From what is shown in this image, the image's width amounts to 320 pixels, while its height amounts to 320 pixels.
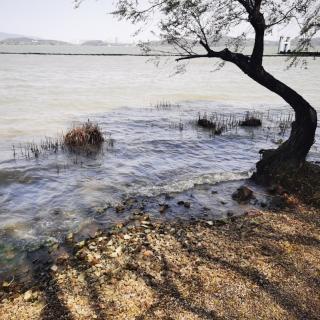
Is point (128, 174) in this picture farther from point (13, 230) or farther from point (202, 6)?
point (202, 6)

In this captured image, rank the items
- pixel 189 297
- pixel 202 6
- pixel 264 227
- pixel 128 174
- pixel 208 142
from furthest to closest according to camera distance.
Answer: pixel 208 142 < pixel 128 174 < pixel 202 6 < pixel 264 227 < pixel 189 297

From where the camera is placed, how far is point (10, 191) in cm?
1207

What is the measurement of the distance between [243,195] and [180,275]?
510cm

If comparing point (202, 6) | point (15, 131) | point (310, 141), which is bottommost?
point (15, 131)

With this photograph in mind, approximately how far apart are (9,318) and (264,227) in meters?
6.15

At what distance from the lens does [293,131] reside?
12.1 meters

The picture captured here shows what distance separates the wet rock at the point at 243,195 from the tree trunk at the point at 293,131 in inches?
53.7

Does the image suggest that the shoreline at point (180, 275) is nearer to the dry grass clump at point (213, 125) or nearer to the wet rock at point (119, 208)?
the wet rock at point (119, 208)

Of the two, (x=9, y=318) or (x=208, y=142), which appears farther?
(x=208, y=142)

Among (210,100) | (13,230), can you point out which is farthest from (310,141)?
(210,100)

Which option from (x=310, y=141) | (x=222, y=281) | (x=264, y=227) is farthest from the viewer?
(x=310, y=141)

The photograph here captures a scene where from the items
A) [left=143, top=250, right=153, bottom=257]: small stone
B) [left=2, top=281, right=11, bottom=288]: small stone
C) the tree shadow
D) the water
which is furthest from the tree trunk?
[left=2, top=281, right=11, bottom=288]: small stone

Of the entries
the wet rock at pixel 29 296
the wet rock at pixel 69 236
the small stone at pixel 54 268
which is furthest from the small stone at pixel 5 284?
the wet rock at pixel 69 236

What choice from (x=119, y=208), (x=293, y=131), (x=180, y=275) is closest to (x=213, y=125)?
(x=293, y=131)
